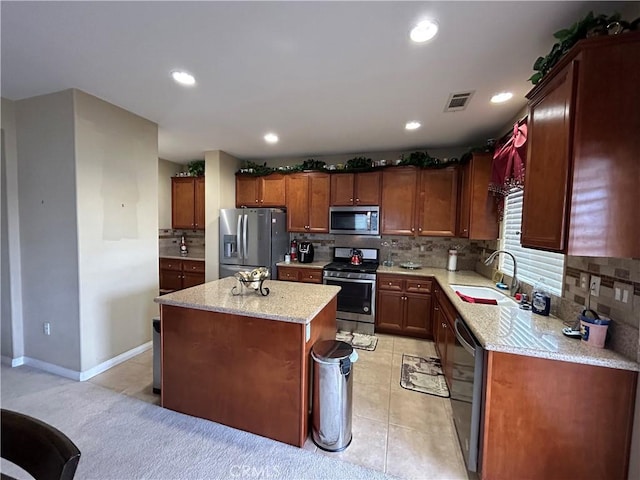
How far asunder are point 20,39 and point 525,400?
3.85m

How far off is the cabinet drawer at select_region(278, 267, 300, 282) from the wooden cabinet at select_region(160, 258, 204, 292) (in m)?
1.47

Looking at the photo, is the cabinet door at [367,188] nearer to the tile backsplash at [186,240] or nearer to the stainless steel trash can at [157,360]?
the stainless steel trash can at [157,360]

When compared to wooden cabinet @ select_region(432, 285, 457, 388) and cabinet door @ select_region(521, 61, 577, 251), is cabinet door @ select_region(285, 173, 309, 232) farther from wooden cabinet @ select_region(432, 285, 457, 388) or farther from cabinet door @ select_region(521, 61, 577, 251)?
cabinet door @ select_region(521, 61, 577, 251)

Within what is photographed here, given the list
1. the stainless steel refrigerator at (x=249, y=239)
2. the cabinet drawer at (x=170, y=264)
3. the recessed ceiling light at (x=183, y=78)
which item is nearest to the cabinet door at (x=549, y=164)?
the recessed ceiling light at (x=183, y=78)

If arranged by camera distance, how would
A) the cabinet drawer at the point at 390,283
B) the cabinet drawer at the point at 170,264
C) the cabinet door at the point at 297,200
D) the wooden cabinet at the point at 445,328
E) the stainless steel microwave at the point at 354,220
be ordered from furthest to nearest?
the cabinet drawer at the point at 170,264
the cabinet door at the point at 297,200
the stainless steel microwave at the point at 354,220
the cabinet drawer at the point at 390,283
the wooden cabinet at the point at 445,328

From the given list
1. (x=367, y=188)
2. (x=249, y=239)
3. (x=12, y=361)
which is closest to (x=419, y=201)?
(x=367, y=188)

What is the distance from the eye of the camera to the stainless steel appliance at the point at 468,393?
5.11 ft

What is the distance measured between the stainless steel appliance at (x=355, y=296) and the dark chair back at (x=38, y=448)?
3.20 meters

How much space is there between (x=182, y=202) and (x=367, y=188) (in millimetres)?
3459

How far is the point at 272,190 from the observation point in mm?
4535

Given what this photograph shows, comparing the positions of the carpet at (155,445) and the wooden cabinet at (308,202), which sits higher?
the wooden cabinet at (308,202)

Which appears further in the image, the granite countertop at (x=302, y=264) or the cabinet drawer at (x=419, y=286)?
the granite countertop at (x=302, y=264)

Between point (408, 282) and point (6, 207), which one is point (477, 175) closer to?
point (408, 282)

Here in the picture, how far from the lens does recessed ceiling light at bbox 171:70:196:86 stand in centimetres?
214
